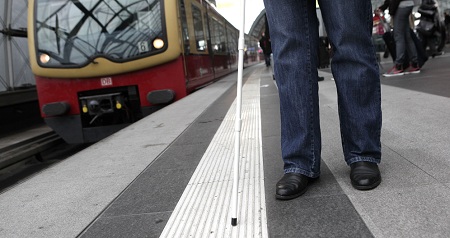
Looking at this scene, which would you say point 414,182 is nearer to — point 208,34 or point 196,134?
point 196,134

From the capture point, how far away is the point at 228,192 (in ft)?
6.82

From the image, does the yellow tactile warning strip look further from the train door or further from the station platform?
the train door

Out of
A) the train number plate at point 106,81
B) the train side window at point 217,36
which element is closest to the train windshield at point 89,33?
the train number plate at point 106,81

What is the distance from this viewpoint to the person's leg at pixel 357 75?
190cm

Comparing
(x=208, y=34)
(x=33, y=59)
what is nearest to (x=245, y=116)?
(x=33, y=59)

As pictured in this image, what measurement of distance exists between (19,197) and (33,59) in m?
4.16

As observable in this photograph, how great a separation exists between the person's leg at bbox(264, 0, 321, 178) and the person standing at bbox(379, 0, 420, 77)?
5188mm

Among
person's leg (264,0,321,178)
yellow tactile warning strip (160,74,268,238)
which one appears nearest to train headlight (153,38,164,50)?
yellow tactile warning strip (160,74,268,238)

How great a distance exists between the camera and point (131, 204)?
205cm

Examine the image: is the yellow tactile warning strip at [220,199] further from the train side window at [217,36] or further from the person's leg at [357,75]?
the train side window at [217,36]

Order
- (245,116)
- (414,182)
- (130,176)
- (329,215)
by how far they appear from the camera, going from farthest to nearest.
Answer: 1. (245,116)
2. (130,176)
3. (414,182)
4. (329,215)

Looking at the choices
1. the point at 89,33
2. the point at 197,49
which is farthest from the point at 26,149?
the point at 197,49

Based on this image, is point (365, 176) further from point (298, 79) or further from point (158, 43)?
point (158, 43)

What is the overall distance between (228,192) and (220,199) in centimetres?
10
